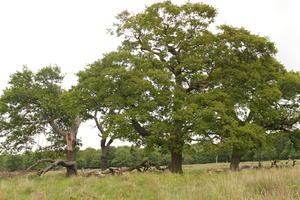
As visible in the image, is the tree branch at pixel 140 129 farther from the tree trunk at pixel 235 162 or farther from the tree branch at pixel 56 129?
the tree trunk at pixel 235 162

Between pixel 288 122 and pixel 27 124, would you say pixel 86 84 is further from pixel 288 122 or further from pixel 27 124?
pixel 288 122

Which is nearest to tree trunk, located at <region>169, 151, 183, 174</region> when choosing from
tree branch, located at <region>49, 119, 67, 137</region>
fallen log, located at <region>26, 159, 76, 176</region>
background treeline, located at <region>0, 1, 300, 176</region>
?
background treeline, located at <region>0, 1, 300, 176</region>

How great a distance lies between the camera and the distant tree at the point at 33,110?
942 inches

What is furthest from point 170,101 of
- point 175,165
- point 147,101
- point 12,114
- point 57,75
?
point 12,114

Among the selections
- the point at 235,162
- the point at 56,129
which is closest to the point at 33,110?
the point at 56,129

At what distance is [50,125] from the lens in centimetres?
2581

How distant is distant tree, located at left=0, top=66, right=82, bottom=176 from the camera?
23.9 m

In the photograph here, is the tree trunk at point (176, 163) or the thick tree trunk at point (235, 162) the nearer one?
the tree trunk at point (176, 163)

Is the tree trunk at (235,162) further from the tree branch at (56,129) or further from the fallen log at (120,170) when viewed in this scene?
the tree branch at (56,129)

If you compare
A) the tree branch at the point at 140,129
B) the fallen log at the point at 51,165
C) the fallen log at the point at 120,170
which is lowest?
the fallen log at the point at 120,170

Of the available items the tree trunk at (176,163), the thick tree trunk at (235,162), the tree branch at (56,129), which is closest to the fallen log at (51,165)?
the tree branch at (56,129)

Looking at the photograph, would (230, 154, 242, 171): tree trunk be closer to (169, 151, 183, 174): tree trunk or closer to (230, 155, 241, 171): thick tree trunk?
(230, 155, 241, 171): thick tree trunk

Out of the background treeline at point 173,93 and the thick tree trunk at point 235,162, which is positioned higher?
the background treeline at point 173,93

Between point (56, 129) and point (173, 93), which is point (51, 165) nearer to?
point (56, 129)
